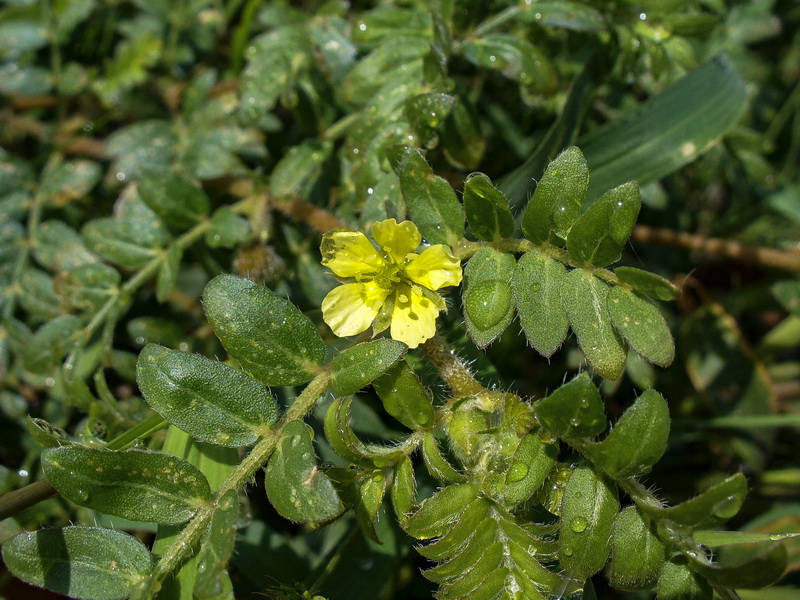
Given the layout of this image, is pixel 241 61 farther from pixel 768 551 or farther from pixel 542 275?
pixel 768 551

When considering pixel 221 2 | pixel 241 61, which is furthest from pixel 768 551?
pixel 221 2

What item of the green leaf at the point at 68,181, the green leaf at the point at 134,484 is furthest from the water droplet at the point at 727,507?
the green leaf at the point at 68,181

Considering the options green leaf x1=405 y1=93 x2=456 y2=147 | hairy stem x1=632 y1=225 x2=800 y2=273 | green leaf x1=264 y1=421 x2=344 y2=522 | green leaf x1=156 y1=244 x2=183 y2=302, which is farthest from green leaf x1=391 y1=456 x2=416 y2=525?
hairy stem x1=632 y1=225 x2=800 y2=273

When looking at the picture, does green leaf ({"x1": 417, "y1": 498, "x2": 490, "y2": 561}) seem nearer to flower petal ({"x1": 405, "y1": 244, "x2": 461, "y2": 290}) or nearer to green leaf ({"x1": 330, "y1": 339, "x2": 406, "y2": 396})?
green leaf ({"x1": 330, "y1": 339, "x2": 406, "y2": 396})

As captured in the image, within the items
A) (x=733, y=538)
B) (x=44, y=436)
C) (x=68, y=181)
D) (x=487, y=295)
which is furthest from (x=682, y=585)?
(x=68, y=181)

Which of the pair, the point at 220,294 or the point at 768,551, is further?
the point at 220,294
